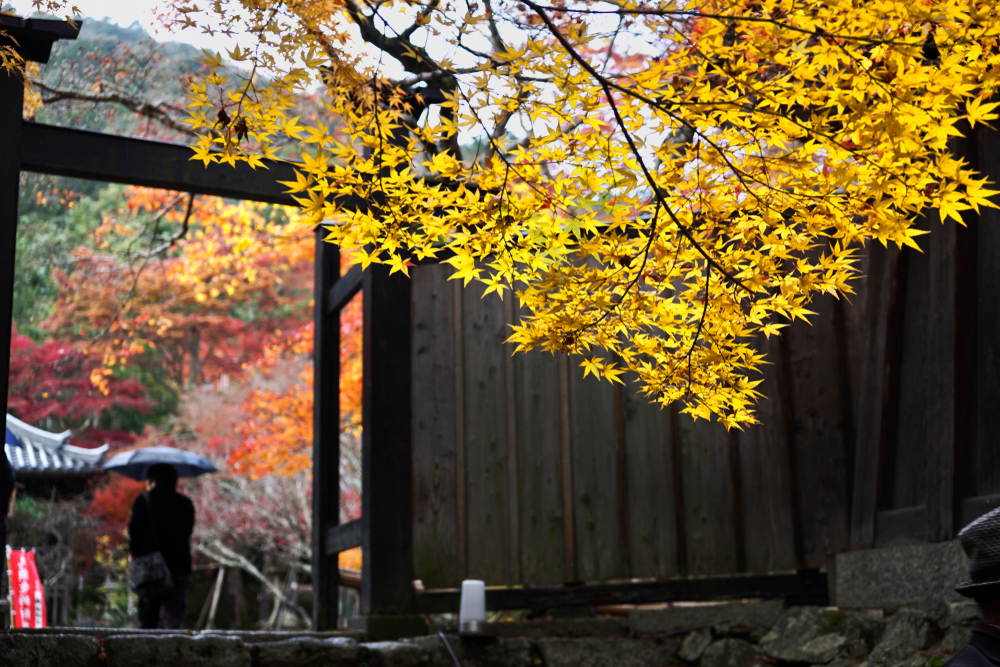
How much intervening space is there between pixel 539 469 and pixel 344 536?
1.27 m

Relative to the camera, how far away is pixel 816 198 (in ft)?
8.16

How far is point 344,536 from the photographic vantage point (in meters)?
5.40

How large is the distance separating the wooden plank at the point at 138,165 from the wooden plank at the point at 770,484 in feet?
9.61

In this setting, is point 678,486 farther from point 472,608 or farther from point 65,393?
point 65,393

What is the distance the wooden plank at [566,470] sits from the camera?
200 inches

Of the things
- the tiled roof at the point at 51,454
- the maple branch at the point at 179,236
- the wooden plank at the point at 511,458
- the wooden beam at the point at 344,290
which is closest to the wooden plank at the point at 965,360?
the wooden plank at the point at 511,458

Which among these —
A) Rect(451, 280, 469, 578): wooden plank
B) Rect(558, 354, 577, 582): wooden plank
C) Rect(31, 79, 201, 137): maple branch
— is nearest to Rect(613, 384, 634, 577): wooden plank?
Rect(558, 354, 577, 582): wooden plank

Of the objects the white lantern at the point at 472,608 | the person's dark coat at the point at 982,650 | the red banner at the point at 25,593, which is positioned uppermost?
the person's dark coat at the point at 982,650

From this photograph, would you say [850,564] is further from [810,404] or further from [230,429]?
[230,429]

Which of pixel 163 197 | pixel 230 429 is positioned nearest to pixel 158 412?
pixel 230 429

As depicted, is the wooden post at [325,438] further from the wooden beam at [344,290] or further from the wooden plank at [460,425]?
the wooden plank at [460,425]

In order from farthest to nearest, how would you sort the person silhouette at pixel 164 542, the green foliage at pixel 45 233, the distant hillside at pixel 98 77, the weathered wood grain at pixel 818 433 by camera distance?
the green foliage at pixel 45 233, the distant hillside at pixel 98 77, the person silhouette at pixel 164 542, the weathered wood grain at pixel 818 433

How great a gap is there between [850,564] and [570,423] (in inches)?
65.8

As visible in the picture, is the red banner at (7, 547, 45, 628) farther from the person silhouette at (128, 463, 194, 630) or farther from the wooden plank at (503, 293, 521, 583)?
the wooden plank at (503, 293, 521, 583)
